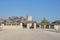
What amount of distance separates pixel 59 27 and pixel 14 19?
158 ft

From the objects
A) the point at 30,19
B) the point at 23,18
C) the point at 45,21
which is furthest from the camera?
the point at 23,18

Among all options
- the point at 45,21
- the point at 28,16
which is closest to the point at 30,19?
the point at 28,16

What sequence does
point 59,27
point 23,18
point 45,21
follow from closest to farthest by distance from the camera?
point 59,27 → point 45,21 → point 23,18

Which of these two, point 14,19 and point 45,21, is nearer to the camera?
point 45,21

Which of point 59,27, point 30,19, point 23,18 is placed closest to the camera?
point 59,27

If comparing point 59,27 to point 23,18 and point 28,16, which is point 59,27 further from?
point 23,18

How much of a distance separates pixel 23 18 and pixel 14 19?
828cm

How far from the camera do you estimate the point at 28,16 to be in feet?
313

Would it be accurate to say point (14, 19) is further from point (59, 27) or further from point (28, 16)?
point (59, 27)

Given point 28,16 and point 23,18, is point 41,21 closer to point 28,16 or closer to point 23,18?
point 28,16

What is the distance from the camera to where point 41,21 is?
298 ft

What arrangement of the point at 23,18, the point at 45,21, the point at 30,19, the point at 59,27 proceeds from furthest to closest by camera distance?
the point at 23,18
the point at 30,19
the point at 45,21
the point at 59,27

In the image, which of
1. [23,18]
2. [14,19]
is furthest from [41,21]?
[14,19]

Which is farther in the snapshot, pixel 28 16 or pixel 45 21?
pixel 28 16
